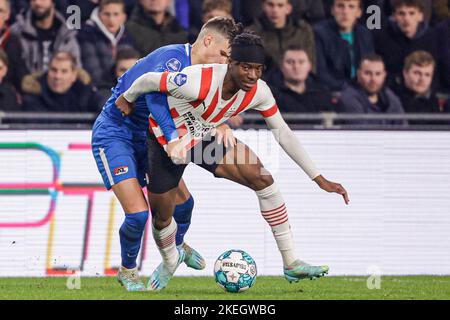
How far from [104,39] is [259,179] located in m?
5.14

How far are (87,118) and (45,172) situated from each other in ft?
3.35

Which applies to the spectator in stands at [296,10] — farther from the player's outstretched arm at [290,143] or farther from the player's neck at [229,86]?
the player's neck at [229,86]

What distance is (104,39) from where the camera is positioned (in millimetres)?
14734

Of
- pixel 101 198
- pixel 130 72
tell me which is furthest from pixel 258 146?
pixel 130 72

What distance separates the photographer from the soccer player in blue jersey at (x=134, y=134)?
10.3m

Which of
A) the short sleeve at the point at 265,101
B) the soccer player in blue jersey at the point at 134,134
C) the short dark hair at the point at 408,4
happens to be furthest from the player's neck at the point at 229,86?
the short dark hair at the point at 408,4

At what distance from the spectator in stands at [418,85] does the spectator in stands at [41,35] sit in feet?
14.4

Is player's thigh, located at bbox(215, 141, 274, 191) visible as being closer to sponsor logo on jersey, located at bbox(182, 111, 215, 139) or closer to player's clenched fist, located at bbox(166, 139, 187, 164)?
sponsor logo on jersey, located at bbox(182, 111, 215, 139)

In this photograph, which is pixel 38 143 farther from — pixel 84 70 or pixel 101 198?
pixel 84 70

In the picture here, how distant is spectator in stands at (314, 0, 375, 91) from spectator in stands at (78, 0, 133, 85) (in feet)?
8.48

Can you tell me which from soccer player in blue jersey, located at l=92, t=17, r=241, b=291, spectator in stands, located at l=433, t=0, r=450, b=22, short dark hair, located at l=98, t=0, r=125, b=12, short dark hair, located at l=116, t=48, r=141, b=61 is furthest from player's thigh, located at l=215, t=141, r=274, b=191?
spectator in stands, located at l=433, t=0, r=450, b=22

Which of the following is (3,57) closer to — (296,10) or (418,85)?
(296,10)

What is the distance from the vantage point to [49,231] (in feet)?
41.7

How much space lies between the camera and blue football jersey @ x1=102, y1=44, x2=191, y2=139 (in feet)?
32.3
